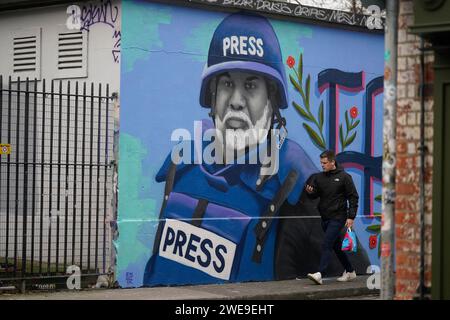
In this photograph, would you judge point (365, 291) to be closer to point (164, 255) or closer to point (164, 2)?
point (164, 255)

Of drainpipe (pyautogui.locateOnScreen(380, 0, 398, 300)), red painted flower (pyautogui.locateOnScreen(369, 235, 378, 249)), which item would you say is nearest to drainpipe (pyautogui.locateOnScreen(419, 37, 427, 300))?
drainpipe (pyautogui.locateOnScreen(380, 0, 398, 300))

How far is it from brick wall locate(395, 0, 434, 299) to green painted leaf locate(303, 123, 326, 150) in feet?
19.7

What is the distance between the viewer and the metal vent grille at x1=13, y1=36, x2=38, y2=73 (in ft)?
45.8

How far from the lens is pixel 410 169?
8.38m

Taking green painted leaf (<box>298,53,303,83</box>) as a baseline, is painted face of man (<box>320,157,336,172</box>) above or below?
below

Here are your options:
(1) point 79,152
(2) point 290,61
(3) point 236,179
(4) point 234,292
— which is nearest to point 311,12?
(2) point 290,61

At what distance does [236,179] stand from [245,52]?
6.55 feet

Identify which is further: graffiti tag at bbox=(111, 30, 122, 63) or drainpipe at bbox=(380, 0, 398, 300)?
graffiti tag at bbox=(111, 30, 122, 63)

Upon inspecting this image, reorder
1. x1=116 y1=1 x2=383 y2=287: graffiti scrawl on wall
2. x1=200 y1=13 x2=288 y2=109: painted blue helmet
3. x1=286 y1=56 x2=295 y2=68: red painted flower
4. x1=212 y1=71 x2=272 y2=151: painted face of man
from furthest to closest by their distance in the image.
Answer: x1=286 y1=56 x2=295 y2=68: red painted flower → x1=212 y1=71 x2=272 y2=151: painted face of man → x1=200 y1=13 x2=288 y2=109: painted blue helmet → x1=116 y1=1 x2=383 y2=287: graffiti scrawl on wall

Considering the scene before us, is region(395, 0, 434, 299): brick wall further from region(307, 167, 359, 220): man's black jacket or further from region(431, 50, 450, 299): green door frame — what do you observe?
region(307, 167, 359, 220): man's black jacket

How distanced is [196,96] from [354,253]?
4.01 meters

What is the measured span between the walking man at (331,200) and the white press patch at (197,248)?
4.32 ft

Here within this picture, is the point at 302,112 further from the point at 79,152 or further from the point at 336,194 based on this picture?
the point at 79,152
